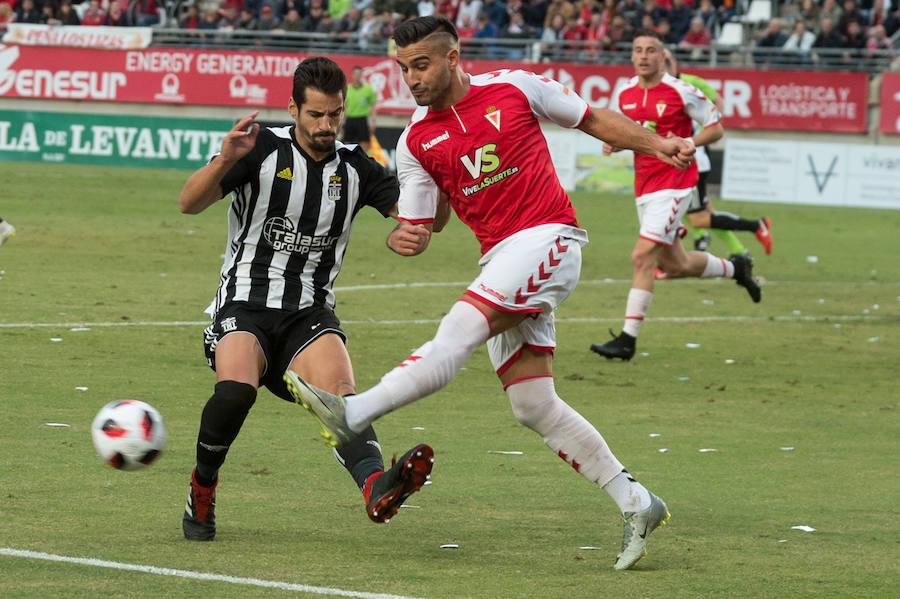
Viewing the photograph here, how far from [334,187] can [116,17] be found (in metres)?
30.9

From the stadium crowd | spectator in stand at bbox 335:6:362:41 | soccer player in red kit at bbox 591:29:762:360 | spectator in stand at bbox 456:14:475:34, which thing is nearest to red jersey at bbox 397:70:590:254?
soccer player in red kit at bbox 591:29:762:360

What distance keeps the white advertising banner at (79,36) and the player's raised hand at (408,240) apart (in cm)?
2978

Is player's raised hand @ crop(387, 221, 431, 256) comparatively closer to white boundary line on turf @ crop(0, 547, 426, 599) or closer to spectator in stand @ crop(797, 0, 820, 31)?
white boundary line on turf @ crop(0, 547, 426, 599)

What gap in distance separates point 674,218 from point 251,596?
7508mm

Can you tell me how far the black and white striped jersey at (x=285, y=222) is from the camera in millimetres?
5938

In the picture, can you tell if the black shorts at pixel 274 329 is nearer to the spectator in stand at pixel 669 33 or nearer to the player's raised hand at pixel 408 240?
the player's raised hand at pixel 408 240

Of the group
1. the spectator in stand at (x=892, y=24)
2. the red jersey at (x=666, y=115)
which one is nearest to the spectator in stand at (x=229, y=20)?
the spectator in stand at (x=892, y=24)

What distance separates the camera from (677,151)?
559 centimetres

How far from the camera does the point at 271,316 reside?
5.89 metres

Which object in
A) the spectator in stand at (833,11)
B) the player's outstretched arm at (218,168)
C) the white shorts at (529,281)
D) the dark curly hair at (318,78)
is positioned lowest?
the spectator in stand at (833,11)

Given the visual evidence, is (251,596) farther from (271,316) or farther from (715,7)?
(715,7)

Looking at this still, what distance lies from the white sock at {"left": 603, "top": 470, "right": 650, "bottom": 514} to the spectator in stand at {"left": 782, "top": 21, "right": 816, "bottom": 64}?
86.1ft

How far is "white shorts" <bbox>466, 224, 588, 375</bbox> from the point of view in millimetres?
5422

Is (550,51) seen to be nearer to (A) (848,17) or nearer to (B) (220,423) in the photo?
(A) (848,17)
